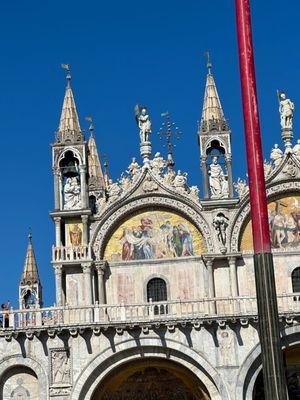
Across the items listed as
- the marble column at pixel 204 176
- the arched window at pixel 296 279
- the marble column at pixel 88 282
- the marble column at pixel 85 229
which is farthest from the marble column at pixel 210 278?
the marble column at pixel 85 229

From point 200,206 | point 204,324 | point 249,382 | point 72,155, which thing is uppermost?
point 72,155

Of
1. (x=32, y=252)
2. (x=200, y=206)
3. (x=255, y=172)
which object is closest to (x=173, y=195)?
(x=200, y=206)

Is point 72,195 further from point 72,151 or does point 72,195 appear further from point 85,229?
point 72,151

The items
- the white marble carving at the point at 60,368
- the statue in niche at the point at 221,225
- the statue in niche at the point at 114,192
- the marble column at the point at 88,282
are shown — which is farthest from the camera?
the statue in niche at the point at 114,192

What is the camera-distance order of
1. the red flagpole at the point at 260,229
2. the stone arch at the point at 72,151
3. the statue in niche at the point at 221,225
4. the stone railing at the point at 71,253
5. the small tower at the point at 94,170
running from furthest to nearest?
1. the small tower at the point at 94,170
2. the stone arch at the point at 72,151
3. the stone railing at the point at 71,253
4. the statue in niche at the point at 221,225
5. the red flagpole at the point at 260,229

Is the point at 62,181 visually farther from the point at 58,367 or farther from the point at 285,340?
the point at 285,340

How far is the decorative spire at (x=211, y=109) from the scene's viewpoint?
3481 cm

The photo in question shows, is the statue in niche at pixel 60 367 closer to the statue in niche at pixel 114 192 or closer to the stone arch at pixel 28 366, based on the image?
the stone arch at pixel 28 366

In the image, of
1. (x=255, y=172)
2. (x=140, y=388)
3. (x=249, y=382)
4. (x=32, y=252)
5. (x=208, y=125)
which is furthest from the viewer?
(x=32, y=252)

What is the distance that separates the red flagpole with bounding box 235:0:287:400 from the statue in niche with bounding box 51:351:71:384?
498 inches

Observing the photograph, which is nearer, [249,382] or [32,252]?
[249,382]

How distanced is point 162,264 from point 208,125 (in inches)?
221

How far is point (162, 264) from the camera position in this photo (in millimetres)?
33906

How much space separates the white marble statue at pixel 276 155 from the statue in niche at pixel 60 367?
1062cm
